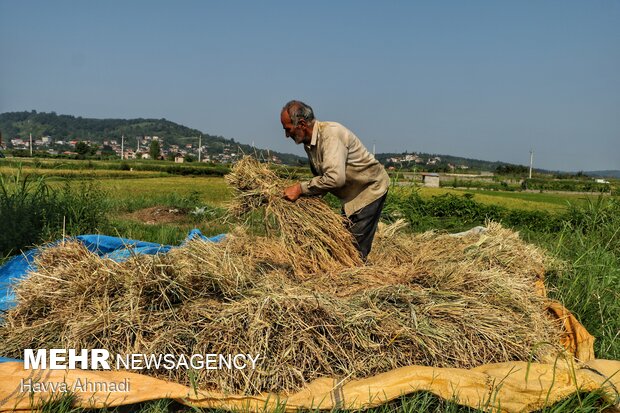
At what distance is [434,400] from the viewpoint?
8.42ft

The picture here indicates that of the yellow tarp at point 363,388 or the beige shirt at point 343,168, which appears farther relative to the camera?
the beige shirt at point 343,168

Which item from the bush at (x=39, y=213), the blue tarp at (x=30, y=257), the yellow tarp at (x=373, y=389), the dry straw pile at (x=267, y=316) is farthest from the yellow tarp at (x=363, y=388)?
the bush at (x=39, y=213)

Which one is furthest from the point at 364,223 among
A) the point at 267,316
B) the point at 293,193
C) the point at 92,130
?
the point at 92,130

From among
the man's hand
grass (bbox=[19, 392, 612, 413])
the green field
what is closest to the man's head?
the man's hand

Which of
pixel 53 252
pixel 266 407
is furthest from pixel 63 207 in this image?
pixel 266 407

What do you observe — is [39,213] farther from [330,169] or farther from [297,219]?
[330,169]

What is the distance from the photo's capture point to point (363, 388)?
8.21 ft

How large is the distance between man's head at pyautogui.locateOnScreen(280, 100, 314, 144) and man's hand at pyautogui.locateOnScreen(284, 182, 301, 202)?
1.35ft

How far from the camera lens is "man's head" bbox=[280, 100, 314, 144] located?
13.2 feet

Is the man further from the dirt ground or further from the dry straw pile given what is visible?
the dirt ground

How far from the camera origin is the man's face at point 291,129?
4035 millimetres

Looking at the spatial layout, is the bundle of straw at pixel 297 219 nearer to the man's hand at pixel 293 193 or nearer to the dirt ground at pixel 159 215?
the man's hand at pixel 293 193

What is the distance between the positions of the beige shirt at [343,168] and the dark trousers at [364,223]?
1.8 inches

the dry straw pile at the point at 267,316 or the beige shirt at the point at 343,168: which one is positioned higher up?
the beige shirt at the point at 343,168
